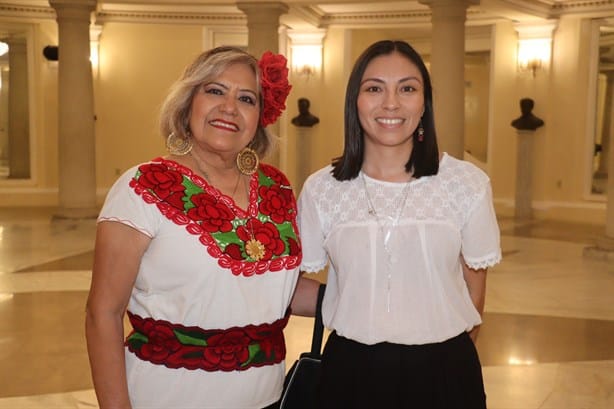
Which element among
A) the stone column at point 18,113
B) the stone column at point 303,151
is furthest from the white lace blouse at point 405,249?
the stone column at point 18,113

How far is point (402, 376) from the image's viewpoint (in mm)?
2396

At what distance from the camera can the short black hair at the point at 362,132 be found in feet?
8.15

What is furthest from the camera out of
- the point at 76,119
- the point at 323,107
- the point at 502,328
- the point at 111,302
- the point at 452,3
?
the point at 323,107

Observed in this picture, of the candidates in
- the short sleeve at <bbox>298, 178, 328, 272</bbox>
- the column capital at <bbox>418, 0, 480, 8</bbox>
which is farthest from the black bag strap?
the column capital at <bbox>418, 0, 480, 8</bbox>

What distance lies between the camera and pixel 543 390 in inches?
197

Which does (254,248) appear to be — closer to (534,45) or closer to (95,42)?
(534,45)

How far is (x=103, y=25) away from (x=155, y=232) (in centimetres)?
1500

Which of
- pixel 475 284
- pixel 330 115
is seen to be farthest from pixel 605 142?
pixel 475 284

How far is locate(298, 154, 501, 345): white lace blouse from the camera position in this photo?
7.88ft

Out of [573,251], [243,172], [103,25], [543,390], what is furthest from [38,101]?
[243,172]

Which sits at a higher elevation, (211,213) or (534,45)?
(534,45)

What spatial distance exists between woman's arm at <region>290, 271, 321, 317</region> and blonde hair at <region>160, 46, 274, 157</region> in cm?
65

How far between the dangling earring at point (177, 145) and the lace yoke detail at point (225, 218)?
0.19 feet

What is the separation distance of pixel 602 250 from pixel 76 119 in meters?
8.90
